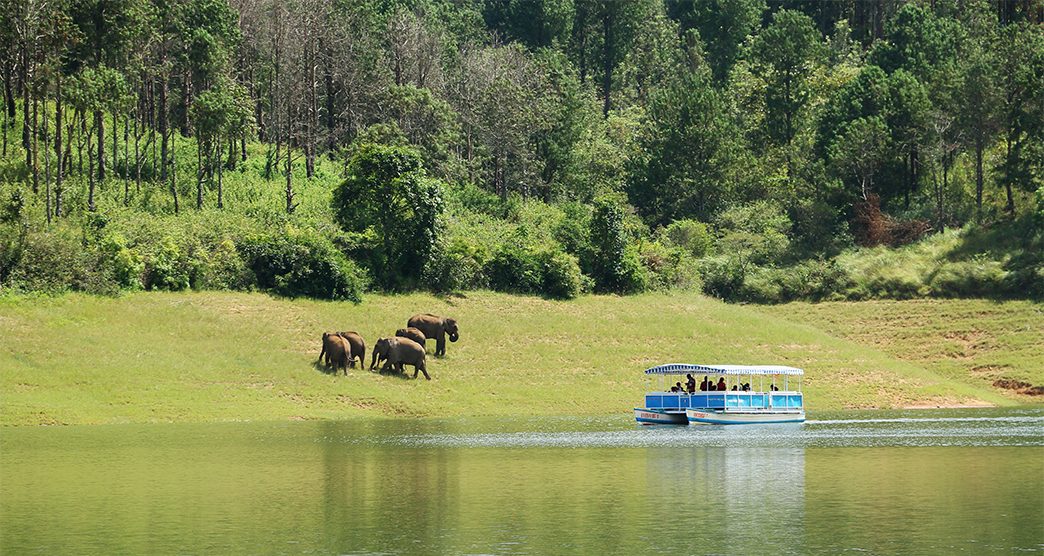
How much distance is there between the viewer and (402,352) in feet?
266

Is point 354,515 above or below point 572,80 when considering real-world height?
below

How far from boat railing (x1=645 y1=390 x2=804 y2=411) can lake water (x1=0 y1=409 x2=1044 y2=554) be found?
792 cm

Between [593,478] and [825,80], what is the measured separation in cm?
12363

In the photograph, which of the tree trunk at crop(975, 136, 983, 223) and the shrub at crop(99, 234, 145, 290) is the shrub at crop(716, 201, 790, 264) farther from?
the shrub at crop(99, 234, 145, 290)

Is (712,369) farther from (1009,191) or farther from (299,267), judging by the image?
(1009,191)

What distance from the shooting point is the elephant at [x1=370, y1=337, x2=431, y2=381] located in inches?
3189

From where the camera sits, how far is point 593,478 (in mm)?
44125

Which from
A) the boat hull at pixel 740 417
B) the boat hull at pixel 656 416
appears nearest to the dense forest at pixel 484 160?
the boat hull at pixel 656 416

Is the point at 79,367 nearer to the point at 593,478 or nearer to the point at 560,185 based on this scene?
the point at 593,478

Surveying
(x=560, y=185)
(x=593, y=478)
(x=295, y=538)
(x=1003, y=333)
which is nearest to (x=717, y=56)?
(x=560, y=185)

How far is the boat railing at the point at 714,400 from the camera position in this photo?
2857 inches

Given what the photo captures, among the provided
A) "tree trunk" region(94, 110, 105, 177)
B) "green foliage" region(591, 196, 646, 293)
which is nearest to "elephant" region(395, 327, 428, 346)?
"green foliage" region(591, 196, 646, 293)

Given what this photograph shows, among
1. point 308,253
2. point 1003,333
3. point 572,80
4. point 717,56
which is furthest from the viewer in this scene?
point 717,56

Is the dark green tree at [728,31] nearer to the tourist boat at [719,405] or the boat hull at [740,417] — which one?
the tourist boat at [719,405]
